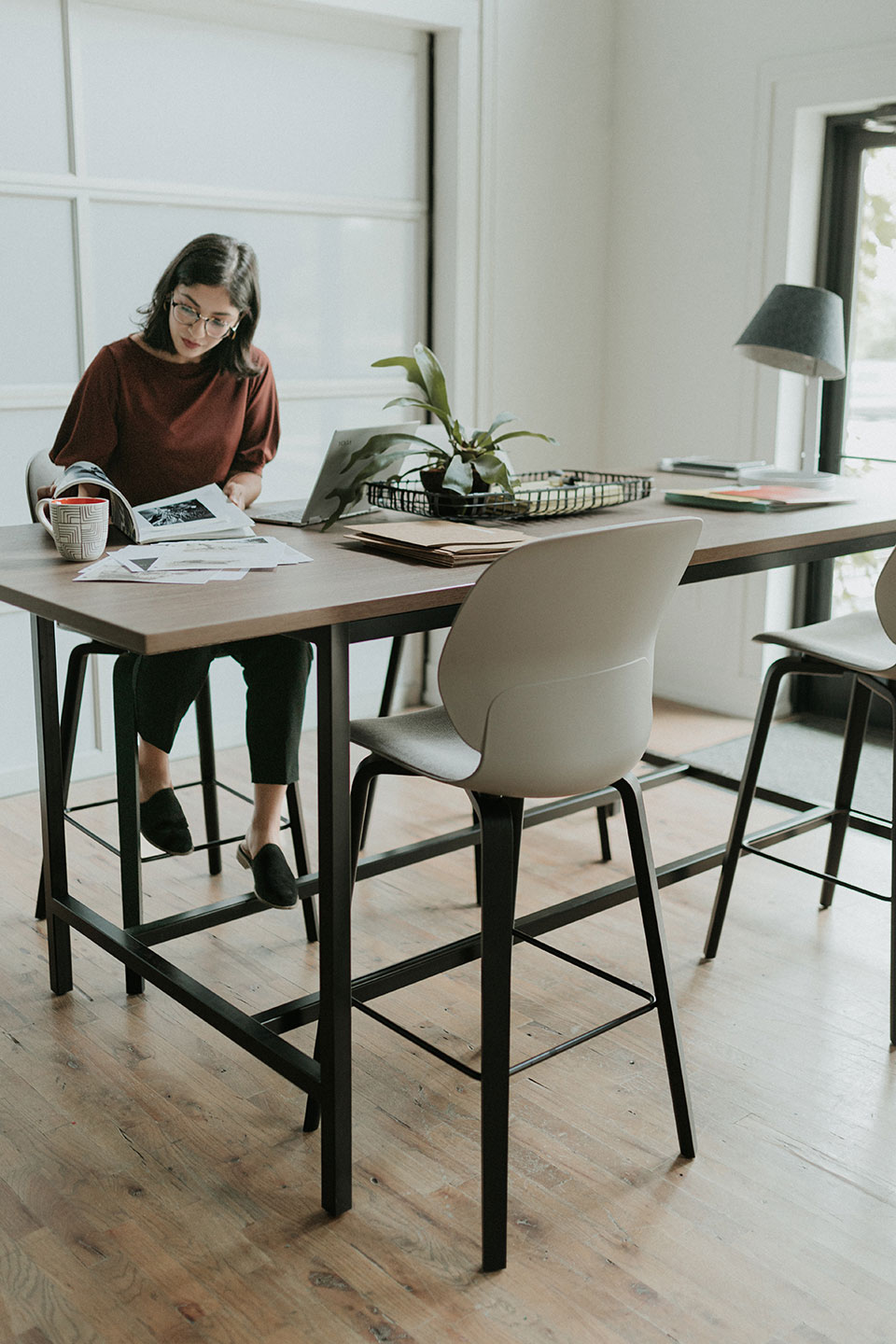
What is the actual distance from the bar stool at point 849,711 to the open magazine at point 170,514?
3.43 feet

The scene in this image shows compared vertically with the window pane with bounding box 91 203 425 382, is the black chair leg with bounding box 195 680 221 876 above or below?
below

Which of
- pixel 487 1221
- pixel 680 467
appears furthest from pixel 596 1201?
pixel 680 467

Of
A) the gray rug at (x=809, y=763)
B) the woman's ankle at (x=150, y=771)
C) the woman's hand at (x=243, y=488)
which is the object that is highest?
the woman's hand at (x=243, y=488)

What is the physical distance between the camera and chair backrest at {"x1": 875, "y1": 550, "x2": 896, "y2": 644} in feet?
Result: 7.23

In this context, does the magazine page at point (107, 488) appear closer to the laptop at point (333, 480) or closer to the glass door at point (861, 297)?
the laptop at point (333, 480)

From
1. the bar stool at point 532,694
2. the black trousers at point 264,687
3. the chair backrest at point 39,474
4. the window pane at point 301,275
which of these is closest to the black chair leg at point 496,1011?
the bar stool at point 532,694

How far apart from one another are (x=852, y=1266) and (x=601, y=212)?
139 inches

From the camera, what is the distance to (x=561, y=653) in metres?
1.69

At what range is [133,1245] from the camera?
177 cm

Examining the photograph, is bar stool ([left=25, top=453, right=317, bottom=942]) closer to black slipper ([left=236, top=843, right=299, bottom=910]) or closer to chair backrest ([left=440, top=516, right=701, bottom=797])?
black slipper ([left=236, top=843, right=299, bottom=910])

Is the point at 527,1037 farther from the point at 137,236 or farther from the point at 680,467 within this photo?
the point at 137,236

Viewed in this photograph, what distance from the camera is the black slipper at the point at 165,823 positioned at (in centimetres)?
240

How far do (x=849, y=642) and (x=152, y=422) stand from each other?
4.57 ft

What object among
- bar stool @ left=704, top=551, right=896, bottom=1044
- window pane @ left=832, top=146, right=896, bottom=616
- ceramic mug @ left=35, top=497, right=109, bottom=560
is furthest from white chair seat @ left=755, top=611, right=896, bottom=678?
window pane @ left=832, top=146, right=896, bottom=616
